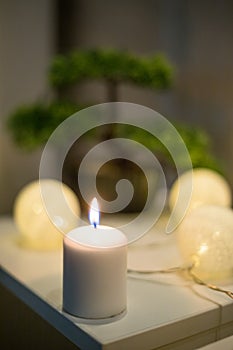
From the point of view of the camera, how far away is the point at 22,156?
1295mm

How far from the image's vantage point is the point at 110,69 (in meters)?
0.97

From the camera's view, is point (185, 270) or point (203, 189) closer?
point (185, 270)

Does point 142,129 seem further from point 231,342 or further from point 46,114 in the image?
point 231,342

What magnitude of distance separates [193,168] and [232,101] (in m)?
0.22

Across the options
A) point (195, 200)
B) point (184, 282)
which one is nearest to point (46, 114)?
point (195, 200)

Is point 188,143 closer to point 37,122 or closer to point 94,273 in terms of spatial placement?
point 37,122

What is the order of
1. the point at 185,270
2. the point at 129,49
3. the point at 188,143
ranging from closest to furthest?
the point at 185,270, the point at 188,143, the point at 129,49

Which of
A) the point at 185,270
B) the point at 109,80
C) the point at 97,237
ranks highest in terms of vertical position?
the point at 109,80

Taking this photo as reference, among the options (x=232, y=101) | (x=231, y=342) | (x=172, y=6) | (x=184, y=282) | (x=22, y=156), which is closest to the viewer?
(x=231, y=342)

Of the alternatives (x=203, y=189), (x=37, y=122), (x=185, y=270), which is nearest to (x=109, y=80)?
(x=37, y=122)

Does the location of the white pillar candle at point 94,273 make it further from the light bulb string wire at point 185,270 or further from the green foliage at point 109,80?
the green foliage at point 109,80

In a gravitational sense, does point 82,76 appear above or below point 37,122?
above

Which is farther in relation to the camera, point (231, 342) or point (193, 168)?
point (193, 168)

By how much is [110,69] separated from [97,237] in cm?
49
